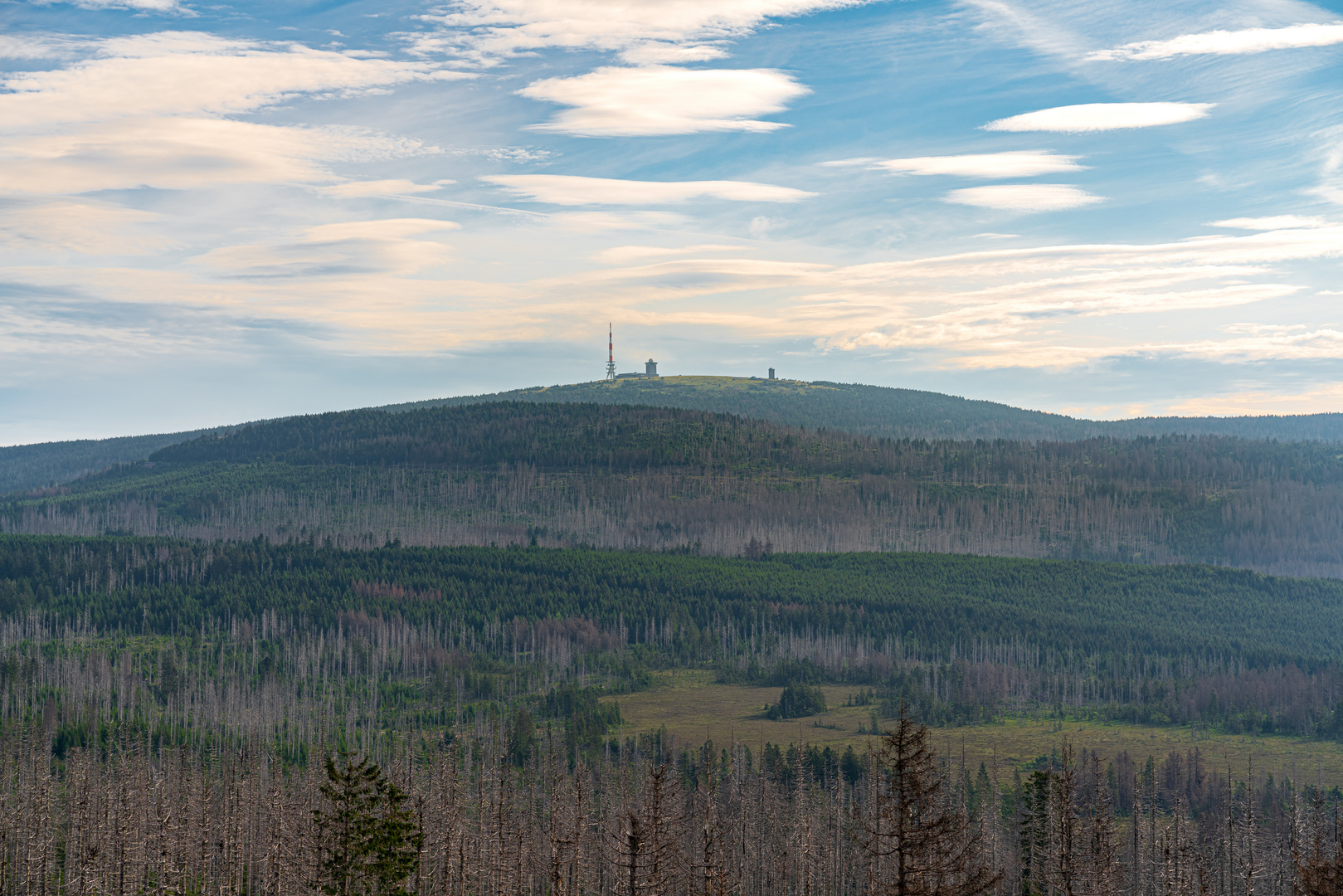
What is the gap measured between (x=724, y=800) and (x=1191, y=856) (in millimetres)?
61539

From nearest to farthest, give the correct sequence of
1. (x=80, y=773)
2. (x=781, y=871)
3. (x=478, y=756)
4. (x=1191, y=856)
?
(x=1191, y=856)
(x=781, y=871)
(x=80, y=773)
(x=478, y=756)

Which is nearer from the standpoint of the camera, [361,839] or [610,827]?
[361,839]

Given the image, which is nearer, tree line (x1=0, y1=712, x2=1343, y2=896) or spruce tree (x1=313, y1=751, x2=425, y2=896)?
spruce tree (x1=313, y1=751, x2=425, y2=896)

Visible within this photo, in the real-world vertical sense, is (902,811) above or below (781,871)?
above

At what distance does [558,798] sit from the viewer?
12050 centimetres

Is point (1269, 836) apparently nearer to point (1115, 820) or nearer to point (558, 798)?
point (1115, 820)

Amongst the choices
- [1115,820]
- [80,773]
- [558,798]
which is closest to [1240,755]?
[1115,820]

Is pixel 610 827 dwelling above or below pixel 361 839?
below

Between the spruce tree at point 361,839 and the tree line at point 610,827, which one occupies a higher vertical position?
the spruce tree at point 361,839

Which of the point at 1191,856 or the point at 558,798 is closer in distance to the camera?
the point at 1191,856

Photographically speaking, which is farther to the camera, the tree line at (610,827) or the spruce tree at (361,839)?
the tree line at (610,827)

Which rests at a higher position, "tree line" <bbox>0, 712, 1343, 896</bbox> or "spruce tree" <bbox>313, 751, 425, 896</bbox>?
"spruce tree" <bbox>313, 751, 425, 896</bbox>

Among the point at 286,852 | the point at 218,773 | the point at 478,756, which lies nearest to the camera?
the point at 286,852

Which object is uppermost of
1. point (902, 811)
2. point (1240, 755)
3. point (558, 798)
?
point (902, 811)
